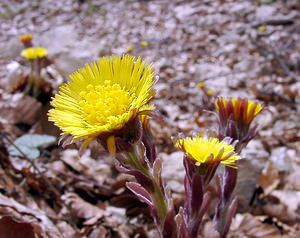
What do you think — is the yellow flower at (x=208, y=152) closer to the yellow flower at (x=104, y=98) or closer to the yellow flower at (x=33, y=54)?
the yellow flower at (x=104, y=98)

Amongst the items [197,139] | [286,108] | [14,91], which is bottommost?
[286,108]

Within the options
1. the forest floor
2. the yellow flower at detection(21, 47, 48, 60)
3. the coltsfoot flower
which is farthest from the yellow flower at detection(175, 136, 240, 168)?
the yellow flower at detection(21, 47, 48, 60)

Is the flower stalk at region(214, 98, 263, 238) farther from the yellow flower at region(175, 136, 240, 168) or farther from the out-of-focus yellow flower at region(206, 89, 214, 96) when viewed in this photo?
the out-of-focus yellow flower at region(206, 89, 214, 96)

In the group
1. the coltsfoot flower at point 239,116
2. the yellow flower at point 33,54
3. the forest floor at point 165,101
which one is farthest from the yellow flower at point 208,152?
the yellow flower at point 33,54

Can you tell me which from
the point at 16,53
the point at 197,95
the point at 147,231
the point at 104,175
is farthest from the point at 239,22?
the point at 147,231

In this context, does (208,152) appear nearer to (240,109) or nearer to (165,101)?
(240,109)

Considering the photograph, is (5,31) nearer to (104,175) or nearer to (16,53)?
(16,53)
